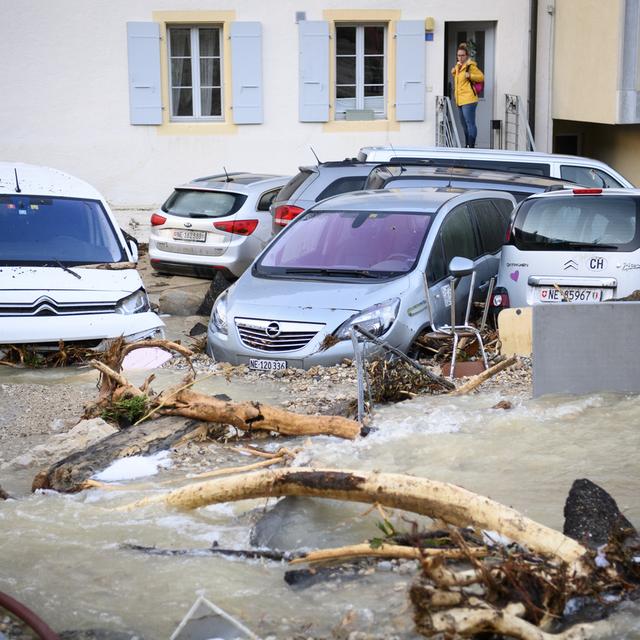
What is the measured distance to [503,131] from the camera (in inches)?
886

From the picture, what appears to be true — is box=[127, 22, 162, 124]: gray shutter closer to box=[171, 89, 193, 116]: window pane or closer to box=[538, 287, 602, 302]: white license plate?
box=[171, 89, 193, 116]: window pane

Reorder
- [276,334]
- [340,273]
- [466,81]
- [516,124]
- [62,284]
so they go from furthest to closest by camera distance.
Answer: [516,124], [466,81], [340,273], [62,284], [276,334]

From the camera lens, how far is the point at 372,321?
10117 millimetres

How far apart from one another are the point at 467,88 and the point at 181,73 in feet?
17.9

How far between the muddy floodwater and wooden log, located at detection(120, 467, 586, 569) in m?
0.14

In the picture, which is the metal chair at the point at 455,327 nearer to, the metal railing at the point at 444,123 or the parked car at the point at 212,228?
the parked car at the point at 212,228

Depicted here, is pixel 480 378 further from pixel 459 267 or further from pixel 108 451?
pixel 108 451

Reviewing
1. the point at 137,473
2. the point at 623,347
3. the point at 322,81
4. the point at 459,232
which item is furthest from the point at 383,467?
the point at 322,81

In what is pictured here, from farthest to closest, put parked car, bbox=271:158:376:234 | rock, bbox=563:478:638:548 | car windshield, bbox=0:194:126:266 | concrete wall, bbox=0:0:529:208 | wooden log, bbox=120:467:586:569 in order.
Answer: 1. concrete wall, bbox=0:0:529:208
2. parked car, bbox=271:158:376:234
3. car windshield, bbox=0:194:126:266
4. rock, bbox=563:478:638:548
5. wooden log, bbox=120:467:586:569

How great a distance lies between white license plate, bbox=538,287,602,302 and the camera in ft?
36.2

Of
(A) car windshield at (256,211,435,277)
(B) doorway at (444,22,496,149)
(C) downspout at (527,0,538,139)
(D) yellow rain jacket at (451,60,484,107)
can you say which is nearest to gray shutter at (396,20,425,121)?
(D) yellow rain jacket at (451,60,484,107)

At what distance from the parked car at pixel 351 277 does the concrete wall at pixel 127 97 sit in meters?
9.80

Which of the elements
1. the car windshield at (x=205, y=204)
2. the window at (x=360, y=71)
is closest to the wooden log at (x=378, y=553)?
the car windshield at (x=205, y=204)

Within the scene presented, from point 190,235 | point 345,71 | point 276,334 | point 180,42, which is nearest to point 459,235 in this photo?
point 276,334
